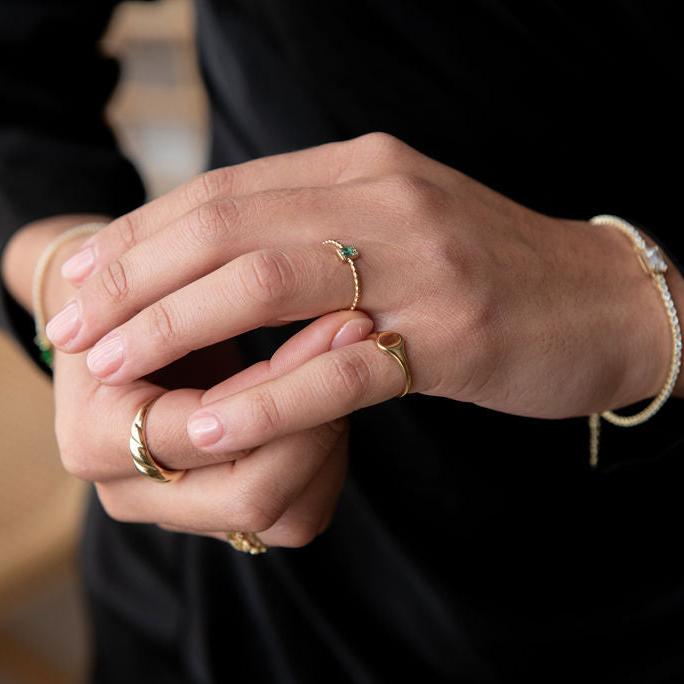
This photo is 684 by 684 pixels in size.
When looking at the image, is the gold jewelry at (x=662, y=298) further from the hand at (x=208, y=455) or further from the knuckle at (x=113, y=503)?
the knuckle at (x=113, y=503)

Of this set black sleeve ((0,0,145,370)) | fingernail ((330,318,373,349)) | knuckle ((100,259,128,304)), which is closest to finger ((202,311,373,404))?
fingernail ((330,318,373,349))

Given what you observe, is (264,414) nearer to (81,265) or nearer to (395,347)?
(395,347)

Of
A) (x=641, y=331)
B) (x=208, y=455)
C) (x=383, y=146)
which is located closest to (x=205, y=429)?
(x=208, y=455)

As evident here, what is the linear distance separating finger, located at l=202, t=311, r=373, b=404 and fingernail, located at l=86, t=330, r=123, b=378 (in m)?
0.07

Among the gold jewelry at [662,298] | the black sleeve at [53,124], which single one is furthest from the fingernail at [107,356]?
the gold jewelry at [662,298]

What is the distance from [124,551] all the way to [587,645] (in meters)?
0.64

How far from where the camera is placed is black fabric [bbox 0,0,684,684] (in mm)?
745

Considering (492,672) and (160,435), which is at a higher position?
(160,435)

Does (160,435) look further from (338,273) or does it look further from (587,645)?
(587,645)

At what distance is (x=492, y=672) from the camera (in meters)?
0.86

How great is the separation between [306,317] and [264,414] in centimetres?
9

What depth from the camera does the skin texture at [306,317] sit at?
1.77ft

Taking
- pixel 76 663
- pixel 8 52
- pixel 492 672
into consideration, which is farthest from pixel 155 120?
pixel 492 672

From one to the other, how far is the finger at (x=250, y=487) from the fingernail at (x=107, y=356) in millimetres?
106
